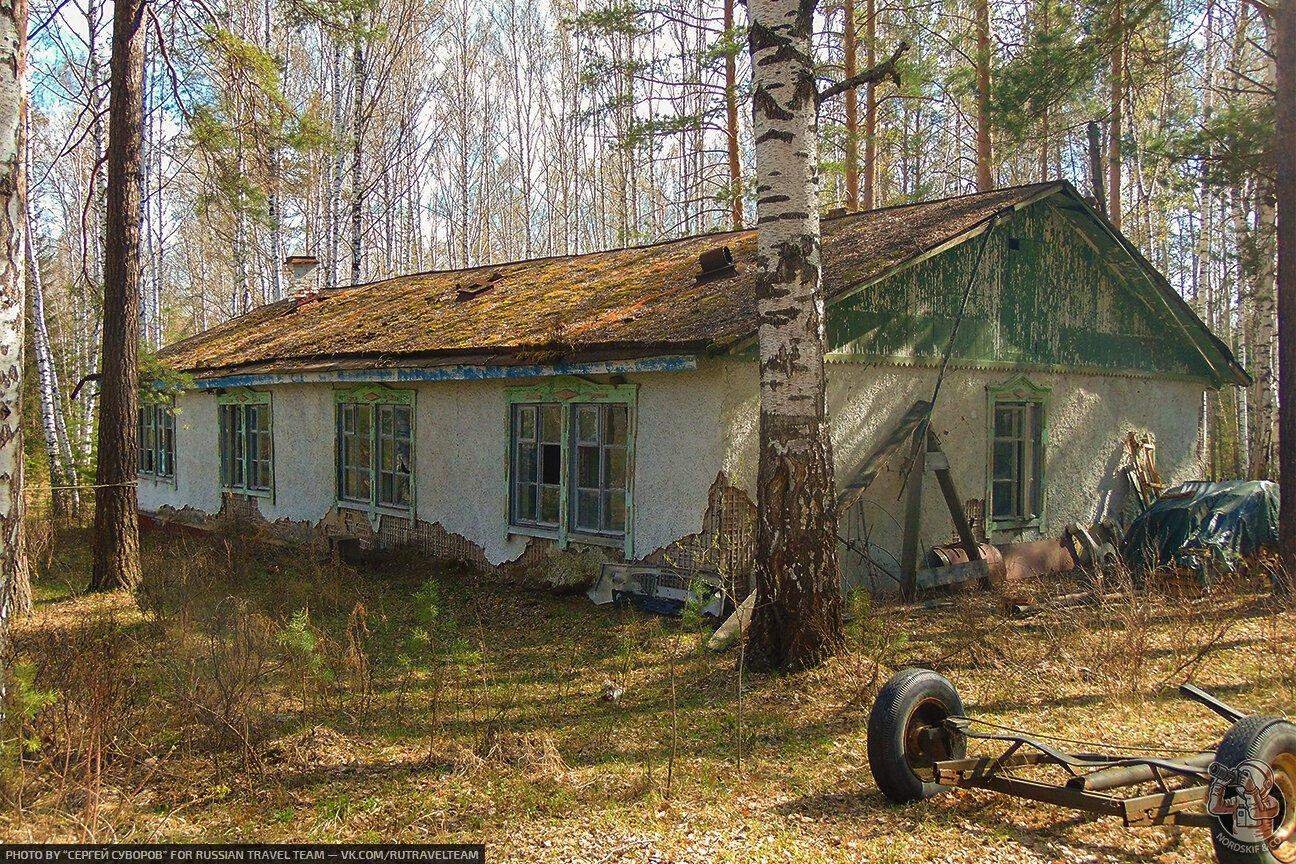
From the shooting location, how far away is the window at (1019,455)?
12312 millimetres

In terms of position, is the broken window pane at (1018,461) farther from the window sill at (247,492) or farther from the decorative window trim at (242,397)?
the decorative window trim at (242,397)

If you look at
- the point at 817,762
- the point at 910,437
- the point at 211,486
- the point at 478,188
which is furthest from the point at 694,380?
the point at 478,188

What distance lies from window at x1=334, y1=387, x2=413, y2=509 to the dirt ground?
11.0ft

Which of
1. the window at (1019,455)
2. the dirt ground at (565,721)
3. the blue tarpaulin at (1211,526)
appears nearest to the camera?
the dirt ground at (565,721)

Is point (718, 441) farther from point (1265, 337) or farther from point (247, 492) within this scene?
point (1265, 337)

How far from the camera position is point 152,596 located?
10070 mm

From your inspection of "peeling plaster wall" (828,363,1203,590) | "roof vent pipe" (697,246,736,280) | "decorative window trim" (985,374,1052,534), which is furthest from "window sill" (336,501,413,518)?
"decorative window trim" (985,374,1052,534)

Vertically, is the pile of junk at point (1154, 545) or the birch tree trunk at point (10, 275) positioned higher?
the birch tree trunk at point (10, 275)

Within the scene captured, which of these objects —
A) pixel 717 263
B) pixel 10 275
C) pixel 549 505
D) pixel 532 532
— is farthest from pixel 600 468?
pixel 10 275

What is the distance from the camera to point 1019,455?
12.6m

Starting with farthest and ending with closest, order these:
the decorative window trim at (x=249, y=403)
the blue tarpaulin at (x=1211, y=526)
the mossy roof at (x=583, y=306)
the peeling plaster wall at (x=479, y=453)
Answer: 1. the decorative window trim at (x=249, y=403)
2. the blue tarpaulin at (x=1211, y=526)
3. the mossy roof at (x=583, y=306)
4. the peeling plaster wall at (x=479, y=453)

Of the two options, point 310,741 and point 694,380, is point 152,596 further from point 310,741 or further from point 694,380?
point 694,380

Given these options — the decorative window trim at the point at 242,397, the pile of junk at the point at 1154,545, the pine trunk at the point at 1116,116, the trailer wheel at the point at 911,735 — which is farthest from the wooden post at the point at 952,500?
the decorative window trim at the point at 242,397

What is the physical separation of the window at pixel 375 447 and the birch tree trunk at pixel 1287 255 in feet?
34.7
